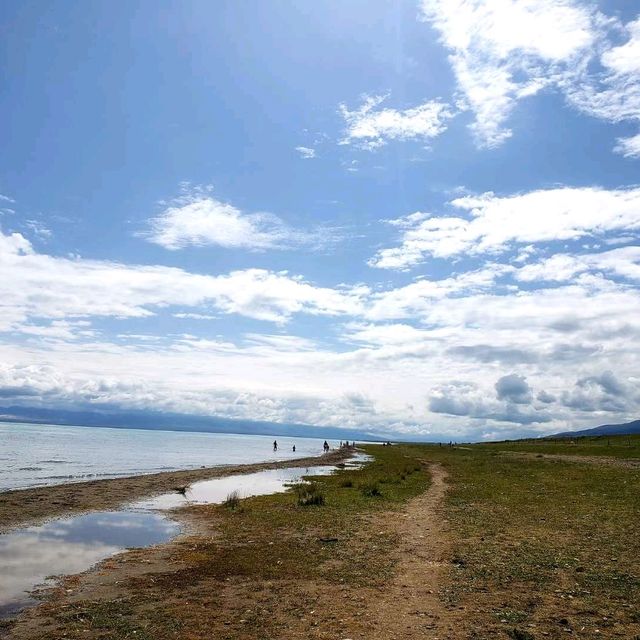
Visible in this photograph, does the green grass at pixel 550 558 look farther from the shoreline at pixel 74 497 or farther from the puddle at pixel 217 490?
the shoreline at pixel 74 497

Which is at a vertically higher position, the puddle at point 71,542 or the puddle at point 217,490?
the puddle at point 217,490

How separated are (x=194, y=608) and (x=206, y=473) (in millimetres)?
48439

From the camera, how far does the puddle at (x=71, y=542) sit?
1600 centimetres

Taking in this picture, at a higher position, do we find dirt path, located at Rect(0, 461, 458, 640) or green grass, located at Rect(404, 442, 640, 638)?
green grass, located at Rect(404, 442, 640, 638)

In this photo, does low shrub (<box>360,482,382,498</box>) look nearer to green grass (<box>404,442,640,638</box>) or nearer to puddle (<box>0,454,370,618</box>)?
green grass (<box>404,442,640,638</box>)

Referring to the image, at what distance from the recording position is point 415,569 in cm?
1608

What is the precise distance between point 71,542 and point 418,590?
15.5 meters

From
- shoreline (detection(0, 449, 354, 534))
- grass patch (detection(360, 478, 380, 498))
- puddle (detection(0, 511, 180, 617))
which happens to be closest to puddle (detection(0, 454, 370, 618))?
puddle (detection(0, 511, 180, 617))

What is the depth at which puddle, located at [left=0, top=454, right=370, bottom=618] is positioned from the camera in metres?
16.0

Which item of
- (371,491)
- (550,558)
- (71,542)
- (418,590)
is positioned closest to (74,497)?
(71,542)

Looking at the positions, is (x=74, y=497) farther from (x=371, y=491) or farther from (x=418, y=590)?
(x=418, y=590)

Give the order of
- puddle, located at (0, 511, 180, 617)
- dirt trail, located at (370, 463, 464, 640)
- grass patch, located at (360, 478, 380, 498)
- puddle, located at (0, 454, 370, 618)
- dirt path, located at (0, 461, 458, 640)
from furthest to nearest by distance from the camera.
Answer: grass patch, located at (360, 478, 380, 498) < puddle, located at (0, 454, 370, 618) < puddle, located at (0, 511, 180, 617) < dirt path, located at (0, 461, 458, 640) < dirt trail, located at (370, 463, 464, 640)

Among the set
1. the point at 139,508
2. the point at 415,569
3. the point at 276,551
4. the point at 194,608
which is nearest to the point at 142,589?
the point at 194,608

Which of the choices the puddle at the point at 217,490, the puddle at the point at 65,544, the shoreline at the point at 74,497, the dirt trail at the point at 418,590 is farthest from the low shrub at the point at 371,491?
the shoreline at the point at 74,497
